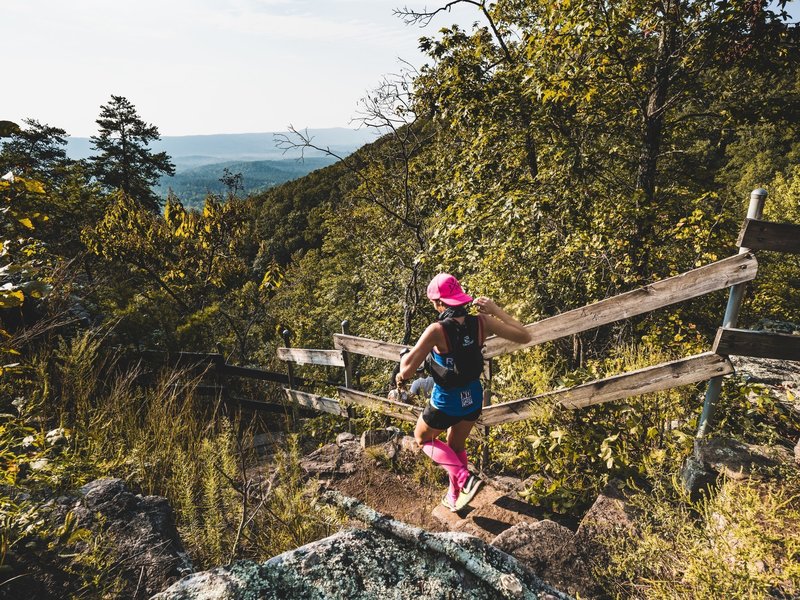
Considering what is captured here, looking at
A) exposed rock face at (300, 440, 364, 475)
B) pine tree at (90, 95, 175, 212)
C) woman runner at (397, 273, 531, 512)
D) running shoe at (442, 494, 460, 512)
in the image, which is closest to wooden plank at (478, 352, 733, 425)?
woman runner at (397, 273, 531, 512)

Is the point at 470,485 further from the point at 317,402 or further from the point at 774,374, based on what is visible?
the point at 774,374

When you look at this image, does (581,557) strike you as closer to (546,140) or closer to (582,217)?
(582,217)

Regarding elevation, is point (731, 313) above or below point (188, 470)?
above

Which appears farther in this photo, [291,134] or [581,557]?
[291,134]

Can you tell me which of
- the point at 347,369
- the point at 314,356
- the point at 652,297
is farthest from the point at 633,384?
the point at 314,356

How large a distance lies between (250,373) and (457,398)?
15.9 ft

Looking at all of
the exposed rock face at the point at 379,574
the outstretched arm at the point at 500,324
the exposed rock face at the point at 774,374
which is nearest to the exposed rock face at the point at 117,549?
the exposed rock face at the point at 379,574

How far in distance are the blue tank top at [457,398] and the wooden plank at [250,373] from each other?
14.4 ft

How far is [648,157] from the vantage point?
7.24 metres

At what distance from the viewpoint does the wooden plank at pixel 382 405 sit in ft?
17.9

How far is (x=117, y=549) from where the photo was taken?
228 cm

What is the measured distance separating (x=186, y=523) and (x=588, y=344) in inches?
213

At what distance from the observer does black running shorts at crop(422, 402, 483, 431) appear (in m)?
3.69

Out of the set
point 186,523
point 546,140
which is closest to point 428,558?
point 186,523
